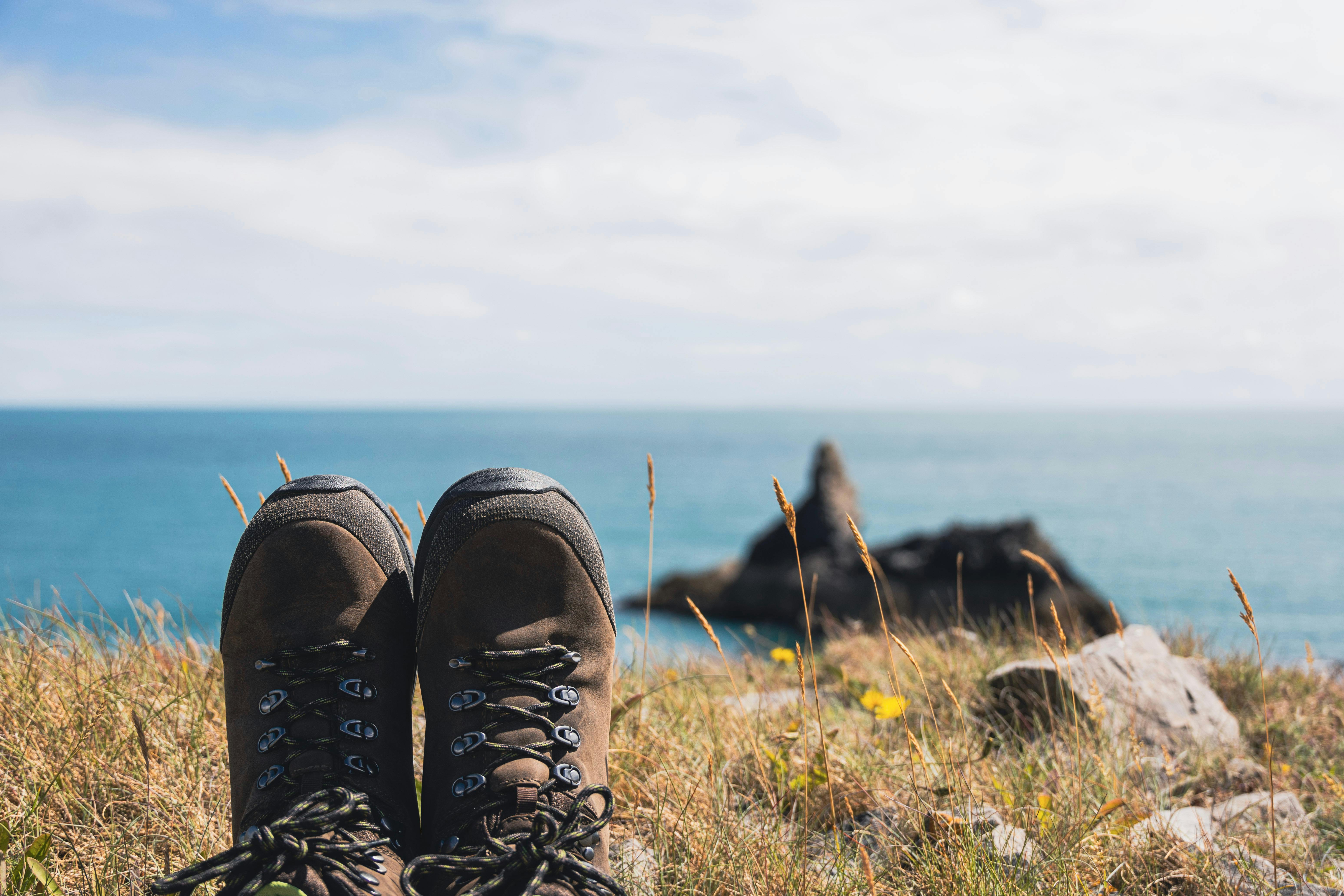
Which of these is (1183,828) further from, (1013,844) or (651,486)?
(651,486)

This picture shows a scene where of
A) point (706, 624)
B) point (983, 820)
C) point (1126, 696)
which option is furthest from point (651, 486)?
point (1126, 696)

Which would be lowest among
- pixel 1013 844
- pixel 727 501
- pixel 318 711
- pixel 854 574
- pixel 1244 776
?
pixel 727 501

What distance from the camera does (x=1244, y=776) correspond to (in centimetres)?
243

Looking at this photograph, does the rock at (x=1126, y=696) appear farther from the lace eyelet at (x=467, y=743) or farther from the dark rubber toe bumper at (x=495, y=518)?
the lace eyelet at (x=467, y=743)

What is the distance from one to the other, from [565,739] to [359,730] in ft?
1.53

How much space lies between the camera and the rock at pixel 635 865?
1536 mm

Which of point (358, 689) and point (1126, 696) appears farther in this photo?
point (1126, 696)

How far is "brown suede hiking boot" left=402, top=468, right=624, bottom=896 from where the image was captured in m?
1.56

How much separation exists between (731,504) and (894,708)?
185 ft

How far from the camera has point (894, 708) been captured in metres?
1.84

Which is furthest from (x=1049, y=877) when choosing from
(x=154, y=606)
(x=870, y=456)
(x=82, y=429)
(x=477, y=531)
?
(x=82, y=429)

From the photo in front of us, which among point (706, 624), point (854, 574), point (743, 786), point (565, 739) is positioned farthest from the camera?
point (854, 574)

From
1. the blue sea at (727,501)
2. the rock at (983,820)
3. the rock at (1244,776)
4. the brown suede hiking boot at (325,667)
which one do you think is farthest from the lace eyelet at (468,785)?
the rock at (1244,776)

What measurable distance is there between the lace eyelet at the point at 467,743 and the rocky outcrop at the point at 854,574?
1424 cm
